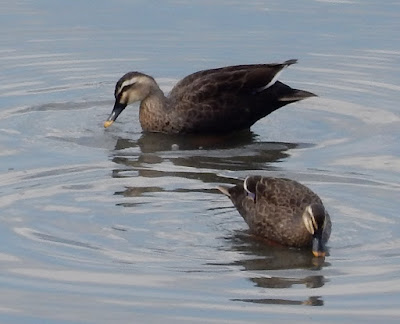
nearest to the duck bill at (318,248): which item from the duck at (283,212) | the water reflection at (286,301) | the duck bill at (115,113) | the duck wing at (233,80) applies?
the duck at (283,212)

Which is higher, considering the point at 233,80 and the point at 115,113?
the point at 233,80

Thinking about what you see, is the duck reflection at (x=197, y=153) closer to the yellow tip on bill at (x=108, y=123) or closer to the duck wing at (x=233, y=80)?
the yellow tip on bill at (x=108, y=123)

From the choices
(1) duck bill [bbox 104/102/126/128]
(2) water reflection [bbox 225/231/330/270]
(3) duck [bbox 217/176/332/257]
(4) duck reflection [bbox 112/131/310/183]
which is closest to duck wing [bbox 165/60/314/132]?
(4) duck reflection [bbox 112/131/310/183]

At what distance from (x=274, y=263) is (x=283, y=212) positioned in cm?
61

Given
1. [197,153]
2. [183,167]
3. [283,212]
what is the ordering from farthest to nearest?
[197,153], [183,167], [283,212]

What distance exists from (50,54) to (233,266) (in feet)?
22.6

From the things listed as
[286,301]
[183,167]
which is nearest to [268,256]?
[286,301]

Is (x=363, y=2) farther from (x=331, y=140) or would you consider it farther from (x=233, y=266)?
(x=233, y=266)

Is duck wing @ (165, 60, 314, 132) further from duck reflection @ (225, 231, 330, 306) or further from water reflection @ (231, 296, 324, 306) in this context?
water reflection @ (231, 296, 324, 306)

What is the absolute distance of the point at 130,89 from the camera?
15023mm

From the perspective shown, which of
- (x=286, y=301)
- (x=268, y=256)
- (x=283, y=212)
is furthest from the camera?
(x=283, y=212)

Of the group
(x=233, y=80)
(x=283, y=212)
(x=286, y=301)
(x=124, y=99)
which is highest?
(x=233, y=80)

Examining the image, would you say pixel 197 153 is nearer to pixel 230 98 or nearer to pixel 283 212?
pixel 230 98

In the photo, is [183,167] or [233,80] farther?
[233,80]
